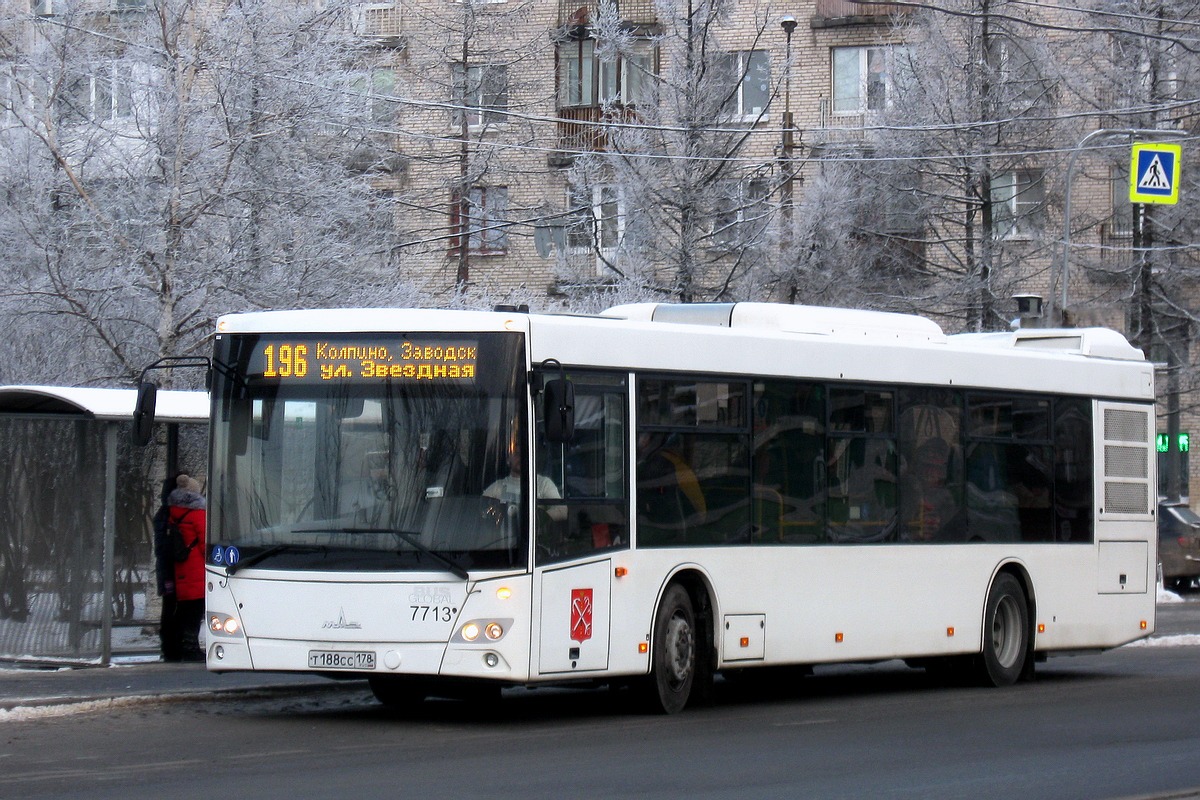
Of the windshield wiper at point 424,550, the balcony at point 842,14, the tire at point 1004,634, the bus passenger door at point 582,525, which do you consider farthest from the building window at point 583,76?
the windshield wiper at point 424,550

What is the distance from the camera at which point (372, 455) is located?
38.7 ft

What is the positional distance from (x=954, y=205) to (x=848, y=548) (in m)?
22.4

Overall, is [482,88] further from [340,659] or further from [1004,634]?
[340,659]

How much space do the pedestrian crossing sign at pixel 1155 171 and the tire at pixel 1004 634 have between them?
11.7 metres

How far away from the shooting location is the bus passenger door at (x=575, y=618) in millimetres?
11680

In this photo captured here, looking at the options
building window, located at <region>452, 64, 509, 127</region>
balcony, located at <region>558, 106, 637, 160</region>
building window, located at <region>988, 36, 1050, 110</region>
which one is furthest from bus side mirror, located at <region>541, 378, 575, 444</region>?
building window, located at <region>452, 64, 509, 127</region>

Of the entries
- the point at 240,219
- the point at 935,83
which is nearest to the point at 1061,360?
the point at 240,219

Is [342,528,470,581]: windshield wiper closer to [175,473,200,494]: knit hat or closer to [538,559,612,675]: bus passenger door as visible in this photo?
[538,559,612,675]: bus passenger door

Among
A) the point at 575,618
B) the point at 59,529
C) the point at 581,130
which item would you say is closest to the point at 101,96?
the point at 59,529

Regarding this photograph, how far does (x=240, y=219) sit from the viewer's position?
22.0m

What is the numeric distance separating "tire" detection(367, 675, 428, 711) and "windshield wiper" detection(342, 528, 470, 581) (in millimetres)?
1696

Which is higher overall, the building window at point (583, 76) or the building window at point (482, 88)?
the building window at point (583, 76)

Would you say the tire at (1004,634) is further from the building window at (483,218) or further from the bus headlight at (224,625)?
the building window at (483,218)

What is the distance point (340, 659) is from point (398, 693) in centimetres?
186
